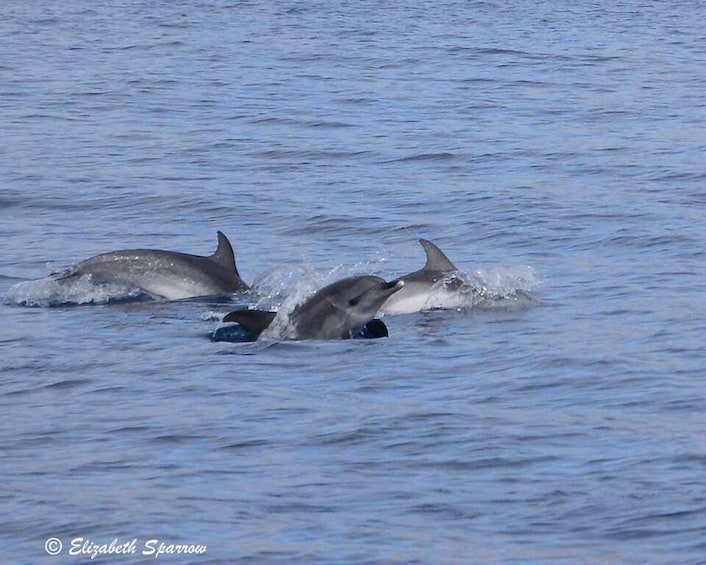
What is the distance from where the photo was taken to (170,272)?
14789 mm

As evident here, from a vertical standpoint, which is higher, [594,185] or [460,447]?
[460,447]

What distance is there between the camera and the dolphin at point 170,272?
14703mm

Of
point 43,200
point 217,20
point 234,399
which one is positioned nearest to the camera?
point 234,399

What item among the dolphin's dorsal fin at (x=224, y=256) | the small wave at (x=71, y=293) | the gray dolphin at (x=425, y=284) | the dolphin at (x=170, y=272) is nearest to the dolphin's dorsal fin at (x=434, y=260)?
the gray dolphin at (x=425, y=284)

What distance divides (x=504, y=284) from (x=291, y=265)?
220 cm

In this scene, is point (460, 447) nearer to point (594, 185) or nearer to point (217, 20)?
point (594, 185)

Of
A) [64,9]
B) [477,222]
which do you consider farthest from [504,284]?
[64,9]

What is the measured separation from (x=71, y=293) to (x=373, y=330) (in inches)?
118

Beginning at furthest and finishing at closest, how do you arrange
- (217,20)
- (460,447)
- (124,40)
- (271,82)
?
(217,20)
(124,40)
(271,82)
(460,447)

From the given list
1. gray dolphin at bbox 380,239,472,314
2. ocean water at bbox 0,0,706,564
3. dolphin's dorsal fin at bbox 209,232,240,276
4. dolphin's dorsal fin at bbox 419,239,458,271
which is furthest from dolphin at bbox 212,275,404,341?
dolphin's dorsal fin at bbox 209,232,240,276

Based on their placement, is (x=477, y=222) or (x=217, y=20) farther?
(x=217, y=20)

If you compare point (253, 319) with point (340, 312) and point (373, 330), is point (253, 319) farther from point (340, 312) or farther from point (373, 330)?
point (373, 330)

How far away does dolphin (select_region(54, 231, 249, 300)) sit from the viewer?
48.2ft

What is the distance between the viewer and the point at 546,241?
57.4ft
